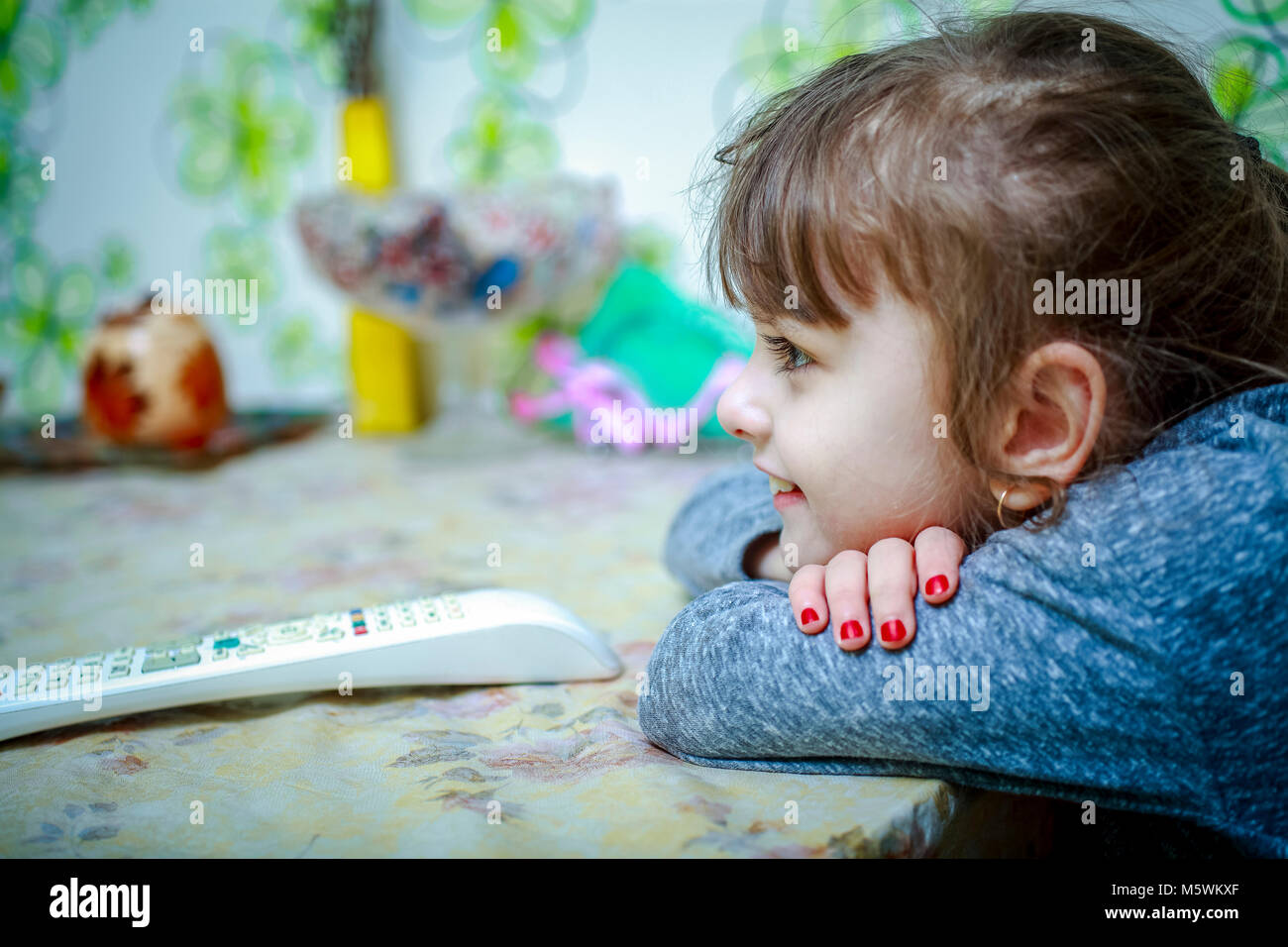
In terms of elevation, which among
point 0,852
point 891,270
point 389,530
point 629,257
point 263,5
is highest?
point 263,5

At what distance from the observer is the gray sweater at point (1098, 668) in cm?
35

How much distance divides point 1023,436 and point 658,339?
2.60ft

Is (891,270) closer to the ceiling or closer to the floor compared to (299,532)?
closer to the ceiling

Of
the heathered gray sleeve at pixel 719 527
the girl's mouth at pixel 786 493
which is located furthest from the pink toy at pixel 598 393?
the girl's mouth at pixel 786 493

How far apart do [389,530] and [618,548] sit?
22 cm

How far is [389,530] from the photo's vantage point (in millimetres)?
863

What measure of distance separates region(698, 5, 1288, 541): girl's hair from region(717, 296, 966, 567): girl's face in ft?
0.03

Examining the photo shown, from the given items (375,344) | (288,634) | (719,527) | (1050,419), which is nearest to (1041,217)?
(1050,419)

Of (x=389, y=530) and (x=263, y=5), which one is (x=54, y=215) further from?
(x=389, y=530)

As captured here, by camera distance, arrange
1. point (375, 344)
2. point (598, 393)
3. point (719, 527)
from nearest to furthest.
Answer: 1. point (719, 527)
2. point (598, 393)
3. point (375, 344)

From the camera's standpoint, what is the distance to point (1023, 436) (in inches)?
16.4

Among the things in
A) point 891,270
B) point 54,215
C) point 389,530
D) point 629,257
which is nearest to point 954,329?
point 891,270

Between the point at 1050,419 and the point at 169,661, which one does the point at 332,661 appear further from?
the point at 1050,419

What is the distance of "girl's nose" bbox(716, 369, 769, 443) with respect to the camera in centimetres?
47
